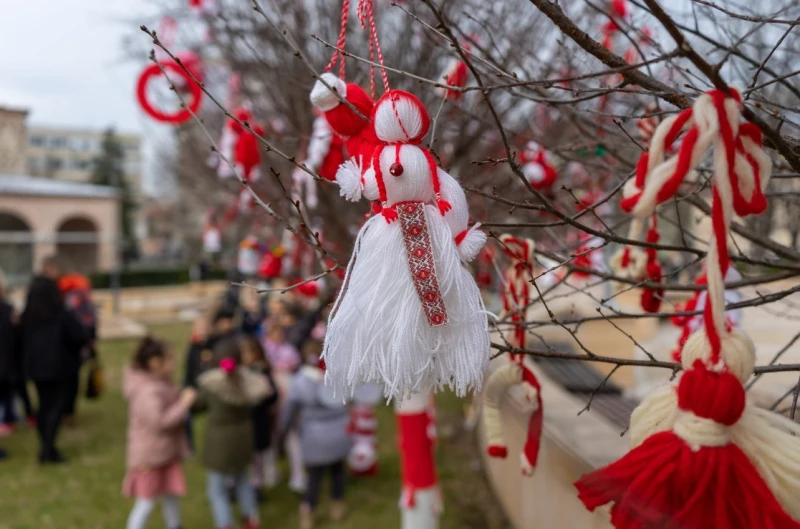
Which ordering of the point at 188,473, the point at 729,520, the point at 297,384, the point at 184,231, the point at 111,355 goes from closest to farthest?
the point at 729,520
the point at 297,384
the point at 188,473
the point at 111,355
the point at 184,231

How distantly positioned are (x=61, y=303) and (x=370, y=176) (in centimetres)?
577

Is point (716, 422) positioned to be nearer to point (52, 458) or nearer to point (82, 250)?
point (52, 458)

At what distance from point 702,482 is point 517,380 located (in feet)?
3.64

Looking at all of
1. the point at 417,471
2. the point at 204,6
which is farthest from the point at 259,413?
the point at 204,6

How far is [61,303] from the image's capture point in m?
6.15

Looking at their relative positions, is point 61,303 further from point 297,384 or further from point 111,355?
point 111,355

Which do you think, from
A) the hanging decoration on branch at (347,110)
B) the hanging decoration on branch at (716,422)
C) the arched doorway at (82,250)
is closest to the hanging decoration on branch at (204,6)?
the hanging decoration on branch at (347,110)

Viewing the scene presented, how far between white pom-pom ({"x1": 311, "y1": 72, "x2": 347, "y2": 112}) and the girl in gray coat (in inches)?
132

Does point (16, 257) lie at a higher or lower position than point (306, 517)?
higher

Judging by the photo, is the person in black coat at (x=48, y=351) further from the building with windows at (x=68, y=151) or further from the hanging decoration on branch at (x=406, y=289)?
the building with windows at (x=68, y=151)

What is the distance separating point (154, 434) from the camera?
4.28 meters

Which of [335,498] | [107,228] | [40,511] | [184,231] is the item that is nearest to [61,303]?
[40,511]

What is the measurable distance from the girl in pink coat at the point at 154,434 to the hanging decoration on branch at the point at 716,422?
3807mm

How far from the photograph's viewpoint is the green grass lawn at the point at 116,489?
495 centimetres
